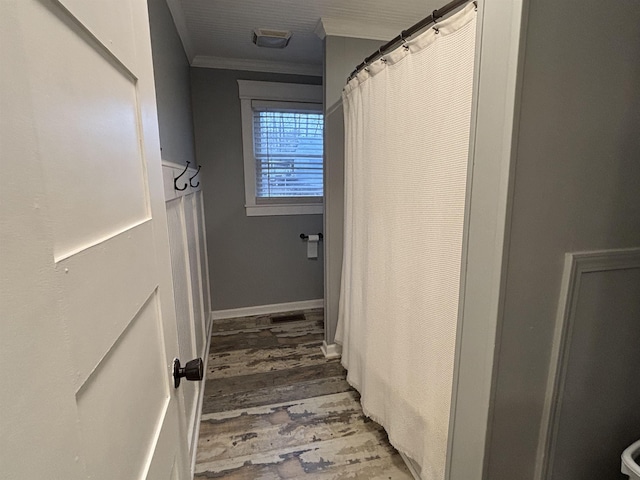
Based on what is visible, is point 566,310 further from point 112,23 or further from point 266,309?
point 266,309

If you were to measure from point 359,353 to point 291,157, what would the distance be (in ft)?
6.31

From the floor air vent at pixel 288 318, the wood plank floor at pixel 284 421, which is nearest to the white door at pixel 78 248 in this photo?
the wood plank floor at pixel 284 421

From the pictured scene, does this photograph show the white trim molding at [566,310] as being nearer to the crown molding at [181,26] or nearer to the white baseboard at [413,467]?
the white baseboard at [413,467]

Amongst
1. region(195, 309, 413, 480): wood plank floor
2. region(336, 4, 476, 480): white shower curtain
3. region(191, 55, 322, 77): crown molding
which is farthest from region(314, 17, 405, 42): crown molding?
region(195, 309, 413, 480): wood plank floor

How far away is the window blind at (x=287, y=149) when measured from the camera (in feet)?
9.77

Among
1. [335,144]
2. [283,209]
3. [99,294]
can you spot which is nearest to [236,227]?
[283,209]

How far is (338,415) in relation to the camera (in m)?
1.89

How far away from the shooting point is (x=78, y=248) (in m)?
0.39

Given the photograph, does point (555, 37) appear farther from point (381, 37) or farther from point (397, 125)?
point (381, 37)

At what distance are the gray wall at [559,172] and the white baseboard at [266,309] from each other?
8.60 ft

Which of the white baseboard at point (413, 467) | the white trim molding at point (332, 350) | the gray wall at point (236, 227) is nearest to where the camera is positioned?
the white baseboard at point (413, 467)

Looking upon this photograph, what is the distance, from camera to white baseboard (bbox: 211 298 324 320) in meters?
3.13

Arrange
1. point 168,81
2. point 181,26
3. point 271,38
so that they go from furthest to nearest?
point 271,38 < point 181,26 < point 168,81

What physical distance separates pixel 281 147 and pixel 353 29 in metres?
1.21
